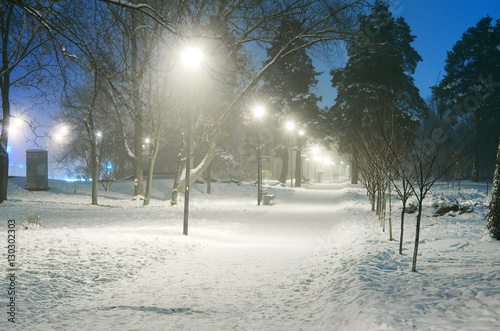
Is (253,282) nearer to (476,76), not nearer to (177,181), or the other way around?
(177,181)

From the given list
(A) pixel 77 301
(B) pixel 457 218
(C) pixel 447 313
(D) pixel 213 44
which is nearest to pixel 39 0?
(A) pixel 77 301

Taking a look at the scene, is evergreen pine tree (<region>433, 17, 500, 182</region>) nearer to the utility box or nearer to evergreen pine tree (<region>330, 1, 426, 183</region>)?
evergreen pine tree (<region>330, 1, 426, 183</region>)

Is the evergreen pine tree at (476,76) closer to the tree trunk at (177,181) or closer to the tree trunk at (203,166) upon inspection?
the tree trunk at (203,166)

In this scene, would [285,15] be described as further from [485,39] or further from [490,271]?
[485,39]

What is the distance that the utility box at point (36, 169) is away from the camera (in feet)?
94.6

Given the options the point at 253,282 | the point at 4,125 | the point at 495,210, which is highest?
the point at 4,125

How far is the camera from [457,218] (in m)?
15.8

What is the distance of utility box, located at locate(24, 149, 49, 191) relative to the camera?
28.8 m

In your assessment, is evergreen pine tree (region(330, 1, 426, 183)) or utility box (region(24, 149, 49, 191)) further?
evergreen pine tree (region(330, 1, 426, 183))

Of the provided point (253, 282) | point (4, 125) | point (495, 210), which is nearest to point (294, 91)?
point (4, 125)

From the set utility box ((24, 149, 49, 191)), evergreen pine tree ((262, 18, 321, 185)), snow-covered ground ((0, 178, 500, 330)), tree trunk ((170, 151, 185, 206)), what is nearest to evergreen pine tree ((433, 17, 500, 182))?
evergreen pine tree ((262, 18, 321, 185))

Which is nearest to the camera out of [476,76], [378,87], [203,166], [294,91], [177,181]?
[203,166]

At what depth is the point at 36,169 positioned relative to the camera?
2905cm

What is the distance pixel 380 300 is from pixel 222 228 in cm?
1029
